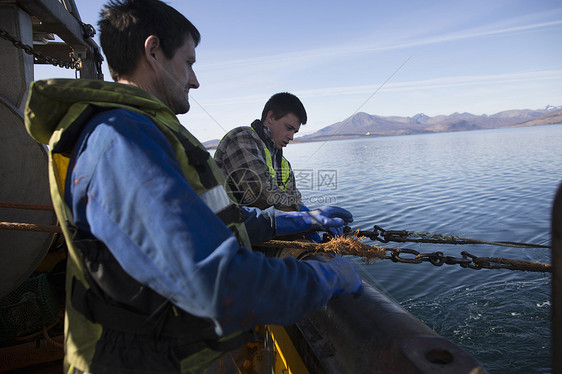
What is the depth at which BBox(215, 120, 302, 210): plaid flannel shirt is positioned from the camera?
3.79 m

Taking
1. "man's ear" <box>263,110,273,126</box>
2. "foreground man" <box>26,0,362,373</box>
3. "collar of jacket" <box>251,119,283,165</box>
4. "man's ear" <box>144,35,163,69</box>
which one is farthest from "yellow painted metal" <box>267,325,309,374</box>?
"man's ear" <box>263,110,273,126</box>

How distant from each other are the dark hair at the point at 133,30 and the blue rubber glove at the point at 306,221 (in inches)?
60.5

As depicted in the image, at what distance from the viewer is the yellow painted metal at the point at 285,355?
226 centimetres

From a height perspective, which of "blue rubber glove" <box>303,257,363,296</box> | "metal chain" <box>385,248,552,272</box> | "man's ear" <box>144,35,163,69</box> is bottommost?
"metal chain" <box>385,248,552,272</box>

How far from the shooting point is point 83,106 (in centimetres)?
115

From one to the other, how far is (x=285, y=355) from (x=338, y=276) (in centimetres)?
143

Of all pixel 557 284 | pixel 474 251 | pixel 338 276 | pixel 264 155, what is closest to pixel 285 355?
pixel 338 276

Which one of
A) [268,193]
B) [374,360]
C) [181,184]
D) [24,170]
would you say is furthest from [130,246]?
[24,170]

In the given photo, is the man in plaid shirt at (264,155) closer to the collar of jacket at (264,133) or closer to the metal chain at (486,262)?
the collar of jacket at (264,133)

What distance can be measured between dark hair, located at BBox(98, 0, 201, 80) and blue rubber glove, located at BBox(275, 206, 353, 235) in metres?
1.54

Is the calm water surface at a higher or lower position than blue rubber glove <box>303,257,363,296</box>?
lower

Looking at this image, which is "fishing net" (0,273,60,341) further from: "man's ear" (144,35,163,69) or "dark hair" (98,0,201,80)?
"man's ear" (144,35,163,69)

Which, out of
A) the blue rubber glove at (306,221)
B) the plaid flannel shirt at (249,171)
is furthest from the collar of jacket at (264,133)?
the blue rubber glove at (306,221)

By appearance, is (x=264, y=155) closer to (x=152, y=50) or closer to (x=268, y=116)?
(x=268, y=116)
